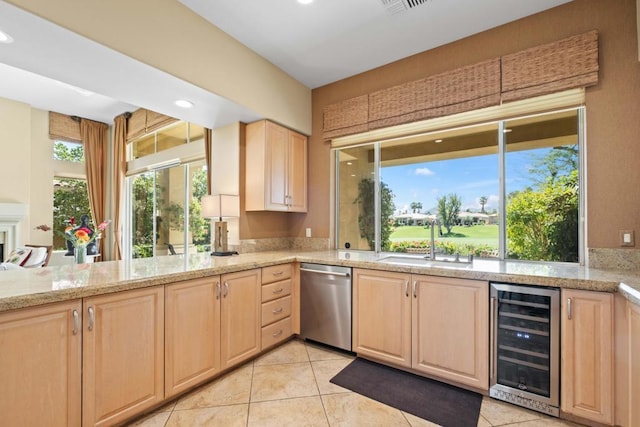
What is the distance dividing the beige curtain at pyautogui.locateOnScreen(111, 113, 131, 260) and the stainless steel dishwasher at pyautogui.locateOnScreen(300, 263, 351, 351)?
4924 millimetres

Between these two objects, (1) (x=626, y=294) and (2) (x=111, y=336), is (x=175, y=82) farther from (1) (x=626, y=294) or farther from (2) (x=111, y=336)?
(1) (x=626, y=294)

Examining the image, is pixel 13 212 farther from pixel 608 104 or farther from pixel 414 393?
pixel 608 104

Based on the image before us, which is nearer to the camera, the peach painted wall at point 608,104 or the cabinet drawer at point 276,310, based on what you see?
the peach painted wall at point 608,104

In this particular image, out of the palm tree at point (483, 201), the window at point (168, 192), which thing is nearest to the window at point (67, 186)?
the window at point (168, 192)

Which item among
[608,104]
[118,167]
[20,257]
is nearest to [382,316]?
[608,104]

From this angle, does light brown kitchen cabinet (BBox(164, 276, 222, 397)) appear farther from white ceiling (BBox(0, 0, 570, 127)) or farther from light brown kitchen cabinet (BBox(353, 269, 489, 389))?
white ceiling (BBox(0, 0, 570, 127))

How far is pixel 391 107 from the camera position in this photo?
311 cm

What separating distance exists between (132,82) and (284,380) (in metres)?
2.68

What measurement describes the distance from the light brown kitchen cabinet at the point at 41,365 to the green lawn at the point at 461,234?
281cm

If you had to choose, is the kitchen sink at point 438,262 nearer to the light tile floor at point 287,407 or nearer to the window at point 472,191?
the window at point 472,191

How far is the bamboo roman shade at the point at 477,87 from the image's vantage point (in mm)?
2221

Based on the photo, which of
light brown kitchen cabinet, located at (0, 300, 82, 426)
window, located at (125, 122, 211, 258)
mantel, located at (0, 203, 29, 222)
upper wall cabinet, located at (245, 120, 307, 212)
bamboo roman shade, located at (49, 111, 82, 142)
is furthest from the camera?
bamboo roman shade, located at (49, 111, 82, 142)

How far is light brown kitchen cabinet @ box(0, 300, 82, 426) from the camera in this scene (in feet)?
4.31

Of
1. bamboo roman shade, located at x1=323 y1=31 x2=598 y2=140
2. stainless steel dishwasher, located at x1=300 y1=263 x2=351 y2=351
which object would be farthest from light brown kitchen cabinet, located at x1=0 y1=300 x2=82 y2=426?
bamboo roman shade, located at x1=323 y1=31 x2=598 y2=140
